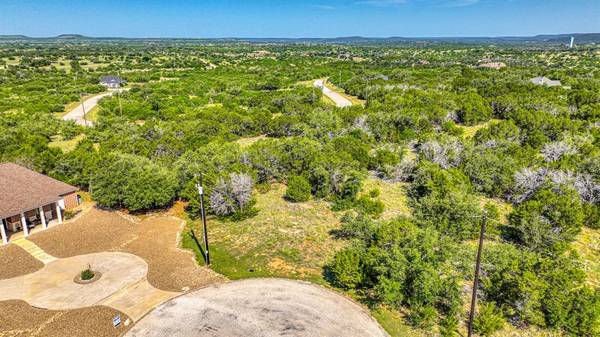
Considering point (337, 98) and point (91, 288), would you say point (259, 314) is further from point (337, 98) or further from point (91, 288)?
point (337, 98)

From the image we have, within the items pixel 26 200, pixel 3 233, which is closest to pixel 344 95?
pixel 26 200

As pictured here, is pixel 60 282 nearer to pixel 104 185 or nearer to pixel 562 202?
pixel 104 185

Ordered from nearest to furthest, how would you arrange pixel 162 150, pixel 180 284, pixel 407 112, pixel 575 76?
pixel 180 284, pixel 162 150, pixel 407 112, pixel 575 76

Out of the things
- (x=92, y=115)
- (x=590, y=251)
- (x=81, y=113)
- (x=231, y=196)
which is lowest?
(x=590, y=251)

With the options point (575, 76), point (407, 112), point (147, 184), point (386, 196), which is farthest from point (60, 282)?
point (575, 76)

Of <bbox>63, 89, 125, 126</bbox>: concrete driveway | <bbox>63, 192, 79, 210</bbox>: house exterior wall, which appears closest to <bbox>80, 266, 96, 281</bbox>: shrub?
<bbox>63, 192, 79, 210</bbox>: house exterior wall

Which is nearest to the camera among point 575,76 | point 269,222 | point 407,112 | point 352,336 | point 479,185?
point 352,336

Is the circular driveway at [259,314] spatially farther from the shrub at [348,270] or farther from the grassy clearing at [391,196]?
the grassy clearing at [391,196]
